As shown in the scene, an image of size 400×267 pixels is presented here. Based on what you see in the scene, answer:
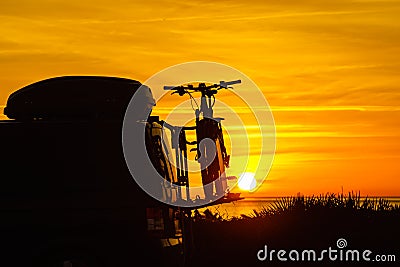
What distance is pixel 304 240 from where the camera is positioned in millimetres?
17172

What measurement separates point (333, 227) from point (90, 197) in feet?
25.1

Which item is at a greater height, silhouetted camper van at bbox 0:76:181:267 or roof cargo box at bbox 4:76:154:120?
roof cargo box at bbox 4:76:154:120

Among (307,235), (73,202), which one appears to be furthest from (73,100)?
(307,235)

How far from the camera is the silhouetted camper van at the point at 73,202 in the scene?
1084 cm

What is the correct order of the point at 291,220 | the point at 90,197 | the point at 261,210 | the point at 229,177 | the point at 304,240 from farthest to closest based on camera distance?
the point at 261,210 → the point at 291,220 → the point at 304,240 → the point at 229,177 → the point at 90,197

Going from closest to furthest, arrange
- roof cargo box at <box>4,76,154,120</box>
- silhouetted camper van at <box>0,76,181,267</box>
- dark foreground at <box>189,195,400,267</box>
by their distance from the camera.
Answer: silhouetted camper van at <box>0,76,181,267</box> → roof cargo box at <box>4,76,154,120</box> → dark foreground at <box>189,195,400,267</box>

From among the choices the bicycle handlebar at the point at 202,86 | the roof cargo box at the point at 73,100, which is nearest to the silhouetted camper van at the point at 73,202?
the roof cargo box at the point at 73,100

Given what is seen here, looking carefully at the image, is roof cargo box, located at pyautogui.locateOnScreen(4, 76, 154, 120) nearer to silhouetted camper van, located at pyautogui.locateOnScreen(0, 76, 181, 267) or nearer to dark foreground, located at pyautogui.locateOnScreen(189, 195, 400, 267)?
silhouetted camper van, located at pyautogui.locateOnScreen(0, 76, 181, 267)

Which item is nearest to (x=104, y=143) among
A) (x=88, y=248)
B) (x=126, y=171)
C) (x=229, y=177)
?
(x=126, y=171)

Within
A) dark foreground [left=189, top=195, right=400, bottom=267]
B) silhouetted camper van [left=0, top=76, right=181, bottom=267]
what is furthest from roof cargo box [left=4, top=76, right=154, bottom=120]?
dark foreground [left=189, top=195, right=400, bottom=267]

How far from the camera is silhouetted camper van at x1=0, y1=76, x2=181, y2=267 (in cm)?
1084

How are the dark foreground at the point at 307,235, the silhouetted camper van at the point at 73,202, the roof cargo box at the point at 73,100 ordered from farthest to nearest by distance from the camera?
the dark foreground at the point at 307,235 → the roof cargo box at the point at 73,100 → the silhouetted camper van at the point at 73,202

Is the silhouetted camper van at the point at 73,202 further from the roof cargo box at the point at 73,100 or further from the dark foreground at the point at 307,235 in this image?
the dark foreground at the point at 307,235

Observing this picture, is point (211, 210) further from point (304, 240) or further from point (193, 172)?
point (193, 172)
